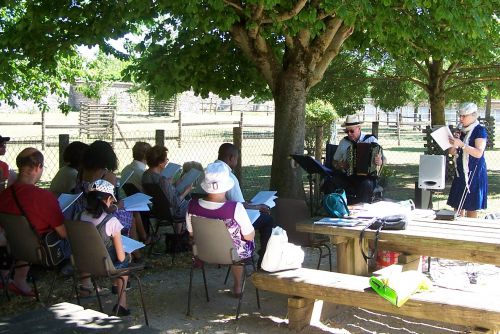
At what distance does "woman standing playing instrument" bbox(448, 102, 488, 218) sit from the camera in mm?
7348

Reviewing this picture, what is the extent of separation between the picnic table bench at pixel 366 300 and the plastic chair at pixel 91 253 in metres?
1.10

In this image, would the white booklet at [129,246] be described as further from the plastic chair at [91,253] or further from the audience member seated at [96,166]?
the audience member seated at [96,166]

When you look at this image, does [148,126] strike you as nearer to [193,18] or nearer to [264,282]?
A: [193,18]

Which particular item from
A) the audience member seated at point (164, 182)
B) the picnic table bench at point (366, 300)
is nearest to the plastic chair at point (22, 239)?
the picnic table bench at point (366, 300)

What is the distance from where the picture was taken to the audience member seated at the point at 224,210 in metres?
5.42

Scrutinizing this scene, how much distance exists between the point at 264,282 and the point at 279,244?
321 millimetres

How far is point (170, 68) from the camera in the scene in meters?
9.19

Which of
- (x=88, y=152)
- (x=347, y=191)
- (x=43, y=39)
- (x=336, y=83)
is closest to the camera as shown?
(x=88, y=152)

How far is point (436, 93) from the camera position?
54.2 ft

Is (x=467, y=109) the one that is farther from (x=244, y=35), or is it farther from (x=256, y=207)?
(x=244, y=35)

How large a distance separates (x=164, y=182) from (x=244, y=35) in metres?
2.48

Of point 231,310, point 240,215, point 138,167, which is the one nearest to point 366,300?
point 240,215

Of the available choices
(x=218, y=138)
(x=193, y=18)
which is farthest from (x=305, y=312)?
(x=218, y=138)

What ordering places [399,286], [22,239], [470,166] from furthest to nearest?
1. [470,166]
2. [22,239]
3. [399,286]
